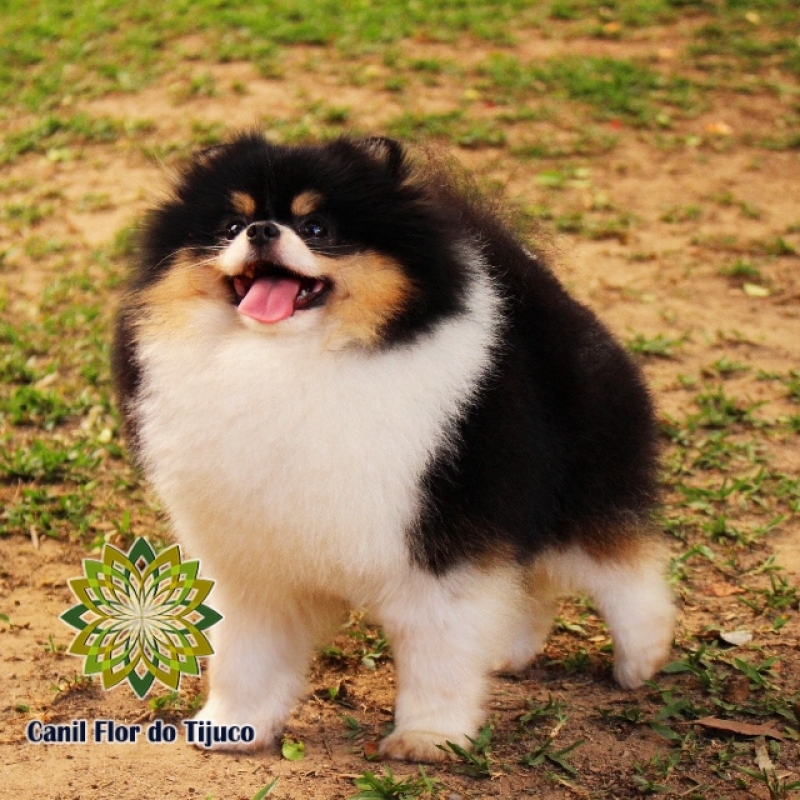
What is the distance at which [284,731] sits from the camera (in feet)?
10.7

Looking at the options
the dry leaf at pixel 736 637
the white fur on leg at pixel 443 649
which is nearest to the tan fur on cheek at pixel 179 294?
the white fur on leg at pixel 443 649

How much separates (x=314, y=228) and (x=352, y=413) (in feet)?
1.53

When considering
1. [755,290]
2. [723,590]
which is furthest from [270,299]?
[755,290]

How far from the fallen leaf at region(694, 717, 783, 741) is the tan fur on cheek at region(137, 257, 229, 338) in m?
1.77

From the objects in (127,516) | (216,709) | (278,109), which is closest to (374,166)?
(216,709)

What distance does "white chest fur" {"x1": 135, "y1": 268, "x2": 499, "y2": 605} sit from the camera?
2727mm

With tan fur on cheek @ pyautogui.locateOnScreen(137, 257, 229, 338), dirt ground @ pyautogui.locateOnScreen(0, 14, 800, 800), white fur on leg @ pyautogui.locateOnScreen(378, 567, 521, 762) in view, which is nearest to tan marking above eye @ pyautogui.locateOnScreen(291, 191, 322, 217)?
tan fur on cheek @ pyautogui.locateOnScreen(137, 257, 229, 338)

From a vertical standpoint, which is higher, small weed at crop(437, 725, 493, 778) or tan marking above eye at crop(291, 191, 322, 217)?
tan marking above eye at crop(291, 191, 322, 217)

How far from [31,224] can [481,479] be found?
4.84 m

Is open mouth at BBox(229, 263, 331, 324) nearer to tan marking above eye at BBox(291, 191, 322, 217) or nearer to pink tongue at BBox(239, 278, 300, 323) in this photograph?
pink tongue at BBox(239, 278, 300, 323)

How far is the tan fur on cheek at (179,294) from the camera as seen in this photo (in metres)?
2.81

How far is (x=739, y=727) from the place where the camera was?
10.5 feet

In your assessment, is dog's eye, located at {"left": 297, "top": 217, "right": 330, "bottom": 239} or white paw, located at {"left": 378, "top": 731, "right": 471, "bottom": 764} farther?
white paw, located at {"left": 378, "top": 731, "right": 471, "bottom": 764}

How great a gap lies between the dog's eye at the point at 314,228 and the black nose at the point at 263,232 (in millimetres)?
151
